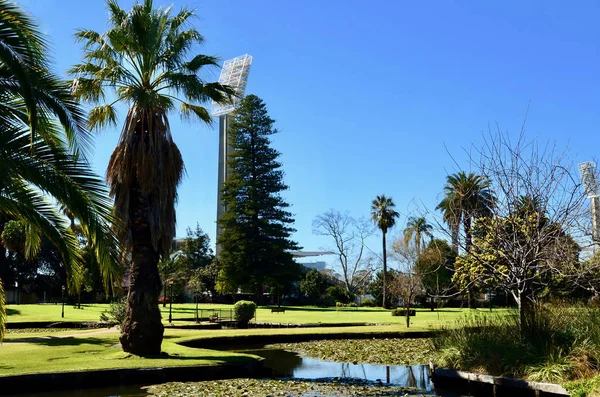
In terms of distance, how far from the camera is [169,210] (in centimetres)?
1716

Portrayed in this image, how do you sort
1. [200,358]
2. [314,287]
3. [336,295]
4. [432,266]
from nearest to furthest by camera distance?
[200,358] → [432,266] → [314,287] → [336,295]

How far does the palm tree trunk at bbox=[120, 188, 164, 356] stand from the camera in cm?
1639

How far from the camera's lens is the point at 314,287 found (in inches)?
2623

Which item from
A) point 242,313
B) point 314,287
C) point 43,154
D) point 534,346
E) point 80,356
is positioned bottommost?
point 80,356

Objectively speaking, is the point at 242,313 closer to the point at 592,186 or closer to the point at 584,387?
the point at 592,186

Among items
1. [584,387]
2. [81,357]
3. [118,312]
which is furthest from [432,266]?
[584,387]

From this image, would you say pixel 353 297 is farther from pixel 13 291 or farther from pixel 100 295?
pixel 13 291

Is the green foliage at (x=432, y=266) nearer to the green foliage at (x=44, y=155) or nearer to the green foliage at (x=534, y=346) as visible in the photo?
the green foliage at (x=534, y=346)

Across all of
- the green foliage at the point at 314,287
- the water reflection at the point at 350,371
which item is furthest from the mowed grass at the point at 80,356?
the green foliage at the point at 314,287

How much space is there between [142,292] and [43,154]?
784cm

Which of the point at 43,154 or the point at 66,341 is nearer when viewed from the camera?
the point at 43,154

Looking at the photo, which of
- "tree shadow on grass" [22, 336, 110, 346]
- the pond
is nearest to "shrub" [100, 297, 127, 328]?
"tree shadow on grass" [22, 336, 110, 346]

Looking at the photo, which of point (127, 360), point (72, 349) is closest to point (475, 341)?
point (127, 360)

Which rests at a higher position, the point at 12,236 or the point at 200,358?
the point at 12,236
